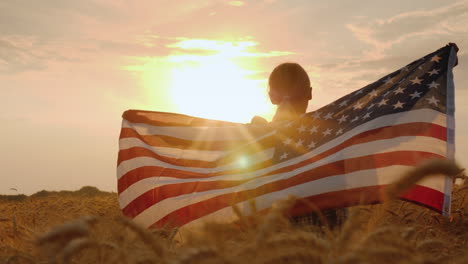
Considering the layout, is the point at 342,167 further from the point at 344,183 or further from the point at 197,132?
the point at 197,132

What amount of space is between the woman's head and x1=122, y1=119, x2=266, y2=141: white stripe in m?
0.56

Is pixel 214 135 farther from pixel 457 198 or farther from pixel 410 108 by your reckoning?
pixel 457 198

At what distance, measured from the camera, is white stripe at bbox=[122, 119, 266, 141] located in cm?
666

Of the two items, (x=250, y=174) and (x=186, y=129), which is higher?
(x=186, y=129)

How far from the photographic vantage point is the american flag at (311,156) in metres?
5.19

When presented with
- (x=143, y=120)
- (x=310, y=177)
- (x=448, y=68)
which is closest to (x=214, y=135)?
(x=143, y=120)

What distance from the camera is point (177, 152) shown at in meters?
6.84

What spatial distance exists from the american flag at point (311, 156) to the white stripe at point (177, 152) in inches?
0.6

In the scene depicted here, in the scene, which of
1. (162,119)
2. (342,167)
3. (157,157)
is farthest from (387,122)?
(162,119)

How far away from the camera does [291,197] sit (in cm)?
182

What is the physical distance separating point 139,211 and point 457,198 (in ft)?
13.5

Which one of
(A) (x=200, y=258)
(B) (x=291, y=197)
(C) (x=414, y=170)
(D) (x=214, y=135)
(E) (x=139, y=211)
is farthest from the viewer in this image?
(D) (x=214, y=135)

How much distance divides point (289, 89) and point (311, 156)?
1.08 meters

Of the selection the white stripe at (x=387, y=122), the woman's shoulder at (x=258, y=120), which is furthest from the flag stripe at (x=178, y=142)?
the white stripe at (x=387, y=122)
